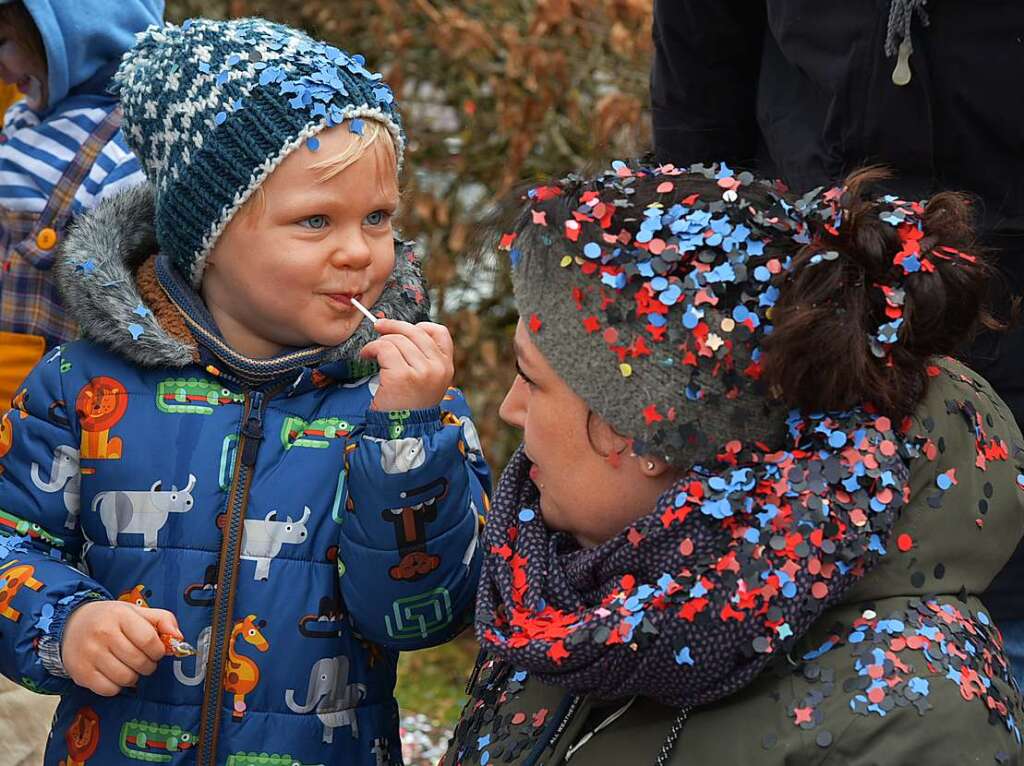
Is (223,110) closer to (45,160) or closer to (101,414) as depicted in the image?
(101,414)

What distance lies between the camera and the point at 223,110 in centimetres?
223

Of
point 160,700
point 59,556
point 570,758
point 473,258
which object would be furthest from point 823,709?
point 59,556

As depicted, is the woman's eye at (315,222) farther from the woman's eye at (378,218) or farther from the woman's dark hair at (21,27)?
the woman's dark hair at (21,27)

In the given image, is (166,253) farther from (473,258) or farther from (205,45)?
(473,258)

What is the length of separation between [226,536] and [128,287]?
0.43 meters

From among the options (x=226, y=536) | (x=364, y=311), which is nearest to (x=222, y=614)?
(x=226, y=536)

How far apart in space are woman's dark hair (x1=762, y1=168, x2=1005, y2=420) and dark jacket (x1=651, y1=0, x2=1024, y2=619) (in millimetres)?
465

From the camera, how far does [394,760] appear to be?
2297mm

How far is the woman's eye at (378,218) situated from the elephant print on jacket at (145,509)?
0.47 m

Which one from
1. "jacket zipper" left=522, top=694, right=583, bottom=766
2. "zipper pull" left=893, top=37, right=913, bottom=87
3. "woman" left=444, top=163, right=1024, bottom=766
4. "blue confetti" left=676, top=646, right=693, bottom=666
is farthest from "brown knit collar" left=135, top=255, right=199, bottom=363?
"zipper pull" left=893, top=37, right=913, bottom=87

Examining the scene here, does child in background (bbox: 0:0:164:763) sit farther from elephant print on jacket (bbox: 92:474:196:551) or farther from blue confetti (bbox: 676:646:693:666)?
blue confetti (bbox: 676:646:693:666)

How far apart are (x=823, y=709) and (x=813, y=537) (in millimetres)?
196

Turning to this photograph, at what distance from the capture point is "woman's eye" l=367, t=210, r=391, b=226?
7.48 ft

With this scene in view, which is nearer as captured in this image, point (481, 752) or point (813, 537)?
point (813, 537)
